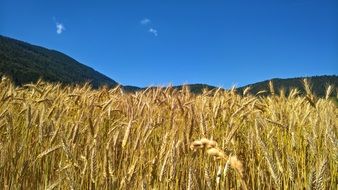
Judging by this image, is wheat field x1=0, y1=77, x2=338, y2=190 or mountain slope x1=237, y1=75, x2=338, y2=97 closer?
wheat field x1=0, y1=77, x2=338, y2=190

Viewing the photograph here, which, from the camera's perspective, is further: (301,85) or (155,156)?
(301,85)

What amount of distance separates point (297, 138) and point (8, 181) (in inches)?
79.7

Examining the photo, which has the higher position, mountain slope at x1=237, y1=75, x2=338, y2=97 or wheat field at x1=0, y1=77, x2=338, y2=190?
mountain slope at x1=237, y1=75, x2=338, y2=97

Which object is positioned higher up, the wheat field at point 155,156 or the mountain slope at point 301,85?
the mountain slope at point 301,85

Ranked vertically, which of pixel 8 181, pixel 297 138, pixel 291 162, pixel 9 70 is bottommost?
pixel 8 181

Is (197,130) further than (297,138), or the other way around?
(197,130)

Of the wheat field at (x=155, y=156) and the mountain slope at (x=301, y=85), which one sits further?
the mountain slope at (x=301, y=85)

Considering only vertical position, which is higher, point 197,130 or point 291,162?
point 197,130

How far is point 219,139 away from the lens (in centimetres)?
376

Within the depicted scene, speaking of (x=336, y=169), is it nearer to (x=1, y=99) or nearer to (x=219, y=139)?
(x=219, y=139)

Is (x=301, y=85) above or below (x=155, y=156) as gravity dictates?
above

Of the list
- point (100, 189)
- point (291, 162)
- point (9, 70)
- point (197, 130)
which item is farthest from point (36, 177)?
point (9, 70)

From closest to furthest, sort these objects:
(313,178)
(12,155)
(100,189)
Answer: (313,178)
(100,189)
(12,155)

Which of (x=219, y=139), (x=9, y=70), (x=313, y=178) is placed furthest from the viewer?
(x=9, y=70)
